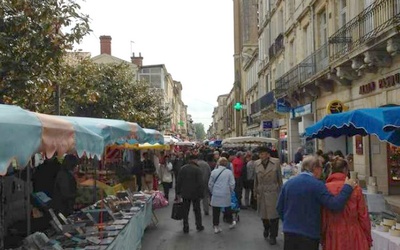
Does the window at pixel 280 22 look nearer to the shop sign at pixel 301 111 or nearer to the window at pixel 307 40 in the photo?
the window at pixel 307 40

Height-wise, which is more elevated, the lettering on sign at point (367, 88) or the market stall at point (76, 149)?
the lettering on sign at point (367, 88)

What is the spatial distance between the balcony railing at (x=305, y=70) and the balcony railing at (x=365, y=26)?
1220mm

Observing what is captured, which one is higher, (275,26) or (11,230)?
(275,26)

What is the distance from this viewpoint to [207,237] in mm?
10539

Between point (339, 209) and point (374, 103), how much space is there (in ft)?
34.0

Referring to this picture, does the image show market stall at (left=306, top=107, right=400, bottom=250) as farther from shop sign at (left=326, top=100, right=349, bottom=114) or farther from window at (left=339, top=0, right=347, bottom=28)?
window at (left=339, top=0, right=347, bottom=28)

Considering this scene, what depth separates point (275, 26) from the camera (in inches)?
1291

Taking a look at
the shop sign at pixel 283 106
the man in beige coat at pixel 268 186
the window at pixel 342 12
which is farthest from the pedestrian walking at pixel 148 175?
the shop sign at pixel 283 106

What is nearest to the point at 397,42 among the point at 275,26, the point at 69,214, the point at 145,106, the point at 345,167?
the point at 345,167

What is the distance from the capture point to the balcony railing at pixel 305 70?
19.5 m

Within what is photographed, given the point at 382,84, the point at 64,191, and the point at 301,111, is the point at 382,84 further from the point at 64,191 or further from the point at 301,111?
the point at 301,111

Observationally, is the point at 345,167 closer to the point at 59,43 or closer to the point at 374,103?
the point at 59,43

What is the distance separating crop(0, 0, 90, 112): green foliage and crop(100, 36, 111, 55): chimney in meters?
41.8

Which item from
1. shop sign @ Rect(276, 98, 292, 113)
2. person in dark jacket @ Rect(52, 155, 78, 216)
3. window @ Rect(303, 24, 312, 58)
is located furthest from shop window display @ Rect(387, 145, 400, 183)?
shop sign @ Rect(276, 98, 292, 113)
